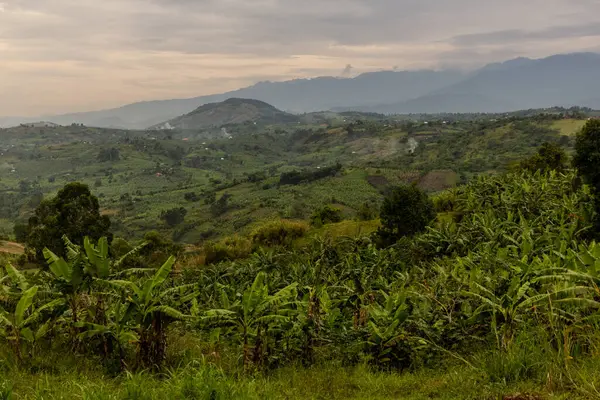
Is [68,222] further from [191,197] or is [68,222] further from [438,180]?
[191,197]

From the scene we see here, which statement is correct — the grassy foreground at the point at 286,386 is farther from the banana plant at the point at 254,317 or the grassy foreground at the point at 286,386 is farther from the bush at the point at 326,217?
the bush at the point at 326,217

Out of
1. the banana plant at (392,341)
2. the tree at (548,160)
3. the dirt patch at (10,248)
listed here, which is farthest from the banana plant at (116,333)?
the dirt patch at (10,248)

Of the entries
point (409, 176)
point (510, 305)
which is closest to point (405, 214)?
point (510, 305)

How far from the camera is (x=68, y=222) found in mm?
31203

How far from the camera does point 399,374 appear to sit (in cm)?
720

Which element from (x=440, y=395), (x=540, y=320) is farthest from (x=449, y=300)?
(x=440, y=395)

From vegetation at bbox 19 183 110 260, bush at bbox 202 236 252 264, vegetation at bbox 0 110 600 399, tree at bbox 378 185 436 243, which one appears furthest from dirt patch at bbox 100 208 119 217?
vegetation at bbox 0 110 600 399

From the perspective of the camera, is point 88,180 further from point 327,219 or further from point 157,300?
point 157,300

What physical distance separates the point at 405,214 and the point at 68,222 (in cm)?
2417

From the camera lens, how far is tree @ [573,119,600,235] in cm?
1897

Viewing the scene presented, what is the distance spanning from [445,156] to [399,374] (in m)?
138

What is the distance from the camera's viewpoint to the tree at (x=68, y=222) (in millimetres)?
Result: 30875

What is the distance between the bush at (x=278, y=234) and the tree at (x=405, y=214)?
11.7 metres

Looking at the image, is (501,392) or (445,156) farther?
(445,156)
